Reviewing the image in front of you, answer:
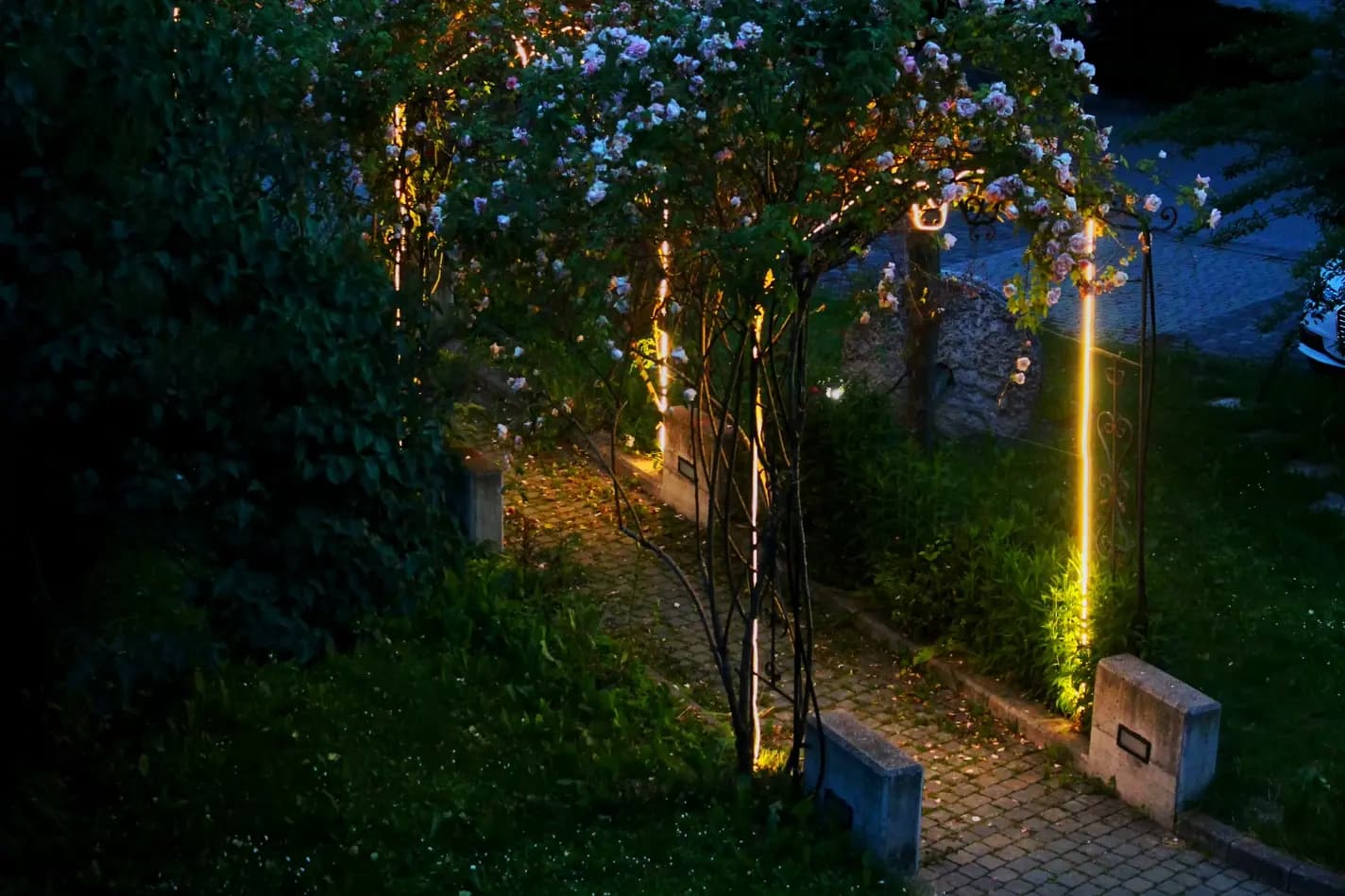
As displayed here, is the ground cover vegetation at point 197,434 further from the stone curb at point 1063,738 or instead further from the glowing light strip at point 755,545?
the stone curb at point 1063,738

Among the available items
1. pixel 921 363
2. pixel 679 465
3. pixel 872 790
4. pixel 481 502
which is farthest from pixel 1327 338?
pixel 872 790

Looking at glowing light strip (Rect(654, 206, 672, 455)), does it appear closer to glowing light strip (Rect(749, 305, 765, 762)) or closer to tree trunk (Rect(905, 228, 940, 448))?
glowing light strip (Rect(749, 305, 765, 762))

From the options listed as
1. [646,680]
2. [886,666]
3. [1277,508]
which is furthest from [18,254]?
[1277,508]

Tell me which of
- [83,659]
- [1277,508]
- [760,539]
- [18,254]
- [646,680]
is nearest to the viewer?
[18,254]

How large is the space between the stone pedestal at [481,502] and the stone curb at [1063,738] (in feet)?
6.53

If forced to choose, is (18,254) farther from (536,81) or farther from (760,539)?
(760,539)

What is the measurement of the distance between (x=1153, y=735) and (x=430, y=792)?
3.22 meters

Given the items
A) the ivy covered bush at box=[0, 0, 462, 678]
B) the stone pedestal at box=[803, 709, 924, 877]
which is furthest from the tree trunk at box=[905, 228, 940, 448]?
the ivy covered bush at box=[0, 0, 462, 678]

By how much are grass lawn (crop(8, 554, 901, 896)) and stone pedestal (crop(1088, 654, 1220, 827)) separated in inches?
60.9

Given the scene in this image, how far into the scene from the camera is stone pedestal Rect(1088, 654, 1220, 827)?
7.29 meters

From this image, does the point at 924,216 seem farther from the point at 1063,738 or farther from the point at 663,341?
the point at 663,341

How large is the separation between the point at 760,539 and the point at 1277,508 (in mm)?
4926

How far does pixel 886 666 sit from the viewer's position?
29.6 feet

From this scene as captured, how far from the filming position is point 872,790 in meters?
6.73
